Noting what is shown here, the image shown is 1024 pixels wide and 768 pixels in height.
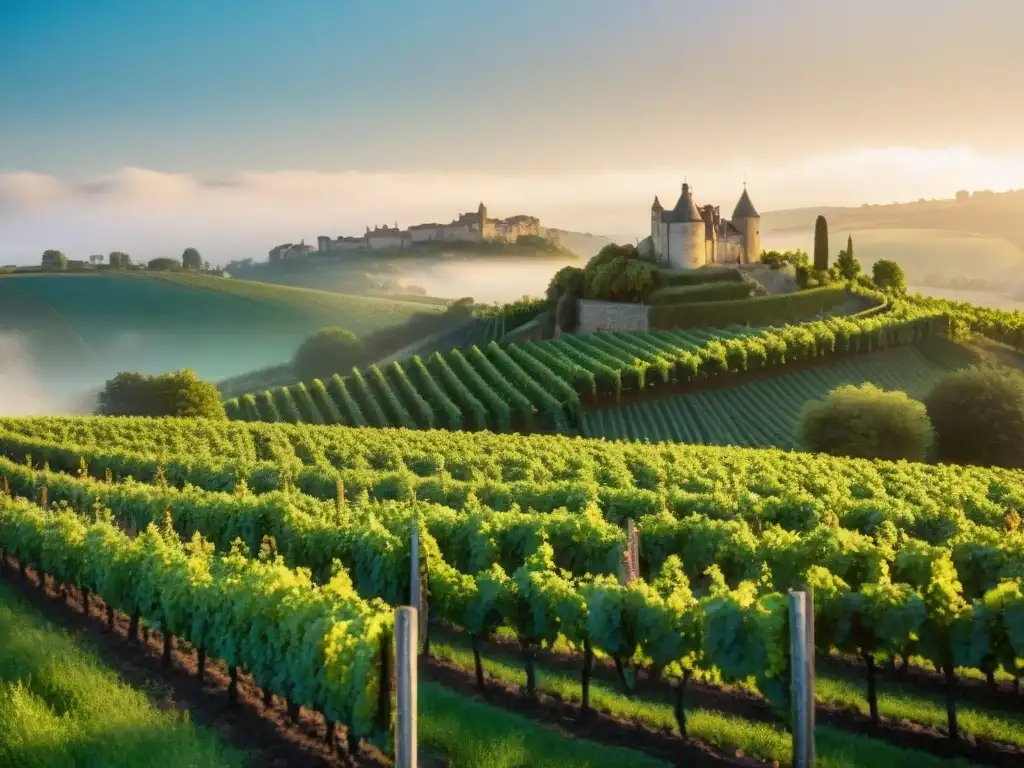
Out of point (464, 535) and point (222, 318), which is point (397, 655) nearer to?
point (464, 535)

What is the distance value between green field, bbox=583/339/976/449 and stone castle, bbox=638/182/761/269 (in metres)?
23.1

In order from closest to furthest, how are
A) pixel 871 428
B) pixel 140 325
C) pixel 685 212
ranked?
1. pixel 871 428
2. pixel 685 212
3. pixel 140 325

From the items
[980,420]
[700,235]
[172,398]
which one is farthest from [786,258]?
[172,398]

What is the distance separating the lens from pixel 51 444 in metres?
27.1

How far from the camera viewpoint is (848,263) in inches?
3246

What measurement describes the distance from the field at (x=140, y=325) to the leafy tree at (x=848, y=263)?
5782cm

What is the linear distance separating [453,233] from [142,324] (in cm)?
6129

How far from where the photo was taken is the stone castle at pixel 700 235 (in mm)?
74312

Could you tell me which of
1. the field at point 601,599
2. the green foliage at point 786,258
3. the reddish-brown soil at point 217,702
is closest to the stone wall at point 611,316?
the green foliage at point 786,258

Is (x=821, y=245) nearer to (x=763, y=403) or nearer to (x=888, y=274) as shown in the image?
(x=888, y=274)

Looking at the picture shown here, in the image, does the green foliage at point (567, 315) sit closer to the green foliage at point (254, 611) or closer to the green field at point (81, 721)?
the green foliage at point (254, 611)

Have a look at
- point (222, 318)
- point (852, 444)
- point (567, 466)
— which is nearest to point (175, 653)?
point (567, 466)

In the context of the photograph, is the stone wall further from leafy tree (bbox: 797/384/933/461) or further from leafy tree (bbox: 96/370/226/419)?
leafy tree (bbox: 96/370/226/419)

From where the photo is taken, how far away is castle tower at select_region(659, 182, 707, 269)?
74125 millimetres
